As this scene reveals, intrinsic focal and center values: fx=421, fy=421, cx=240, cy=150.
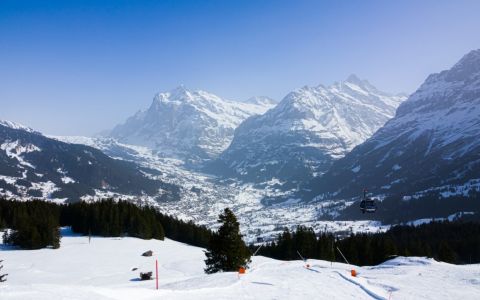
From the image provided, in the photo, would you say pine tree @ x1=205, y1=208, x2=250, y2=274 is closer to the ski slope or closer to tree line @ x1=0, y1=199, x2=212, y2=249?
the ski slope

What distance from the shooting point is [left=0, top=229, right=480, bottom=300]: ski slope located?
2422cm

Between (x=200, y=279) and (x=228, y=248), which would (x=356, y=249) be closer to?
(x=228, y=248)

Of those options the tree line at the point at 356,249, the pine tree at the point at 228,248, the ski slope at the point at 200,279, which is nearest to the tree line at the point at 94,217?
the ski slope at the point at 200,279

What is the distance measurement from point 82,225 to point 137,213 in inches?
579

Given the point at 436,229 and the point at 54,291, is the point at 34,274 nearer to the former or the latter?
the point at 54,291

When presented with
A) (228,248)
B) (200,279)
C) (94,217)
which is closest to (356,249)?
(228,248)

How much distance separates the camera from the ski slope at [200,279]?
24219mm

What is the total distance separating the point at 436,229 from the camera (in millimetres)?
184875

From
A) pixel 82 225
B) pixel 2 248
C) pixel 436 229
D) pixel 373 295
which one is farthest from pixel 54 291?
pixel 436 229

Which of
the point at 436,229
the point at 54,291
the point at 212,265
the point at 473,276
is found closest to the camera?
the point at 54,291

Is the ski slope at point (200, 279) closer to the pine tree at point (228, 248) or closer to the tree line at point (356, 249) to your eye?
the pine tree at point (228, 248)

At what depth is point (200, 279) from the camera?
33.2m

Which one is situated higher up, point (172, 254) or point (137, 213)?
point (137, 213)

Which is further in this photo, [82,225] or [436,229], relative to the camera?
[436,229]
